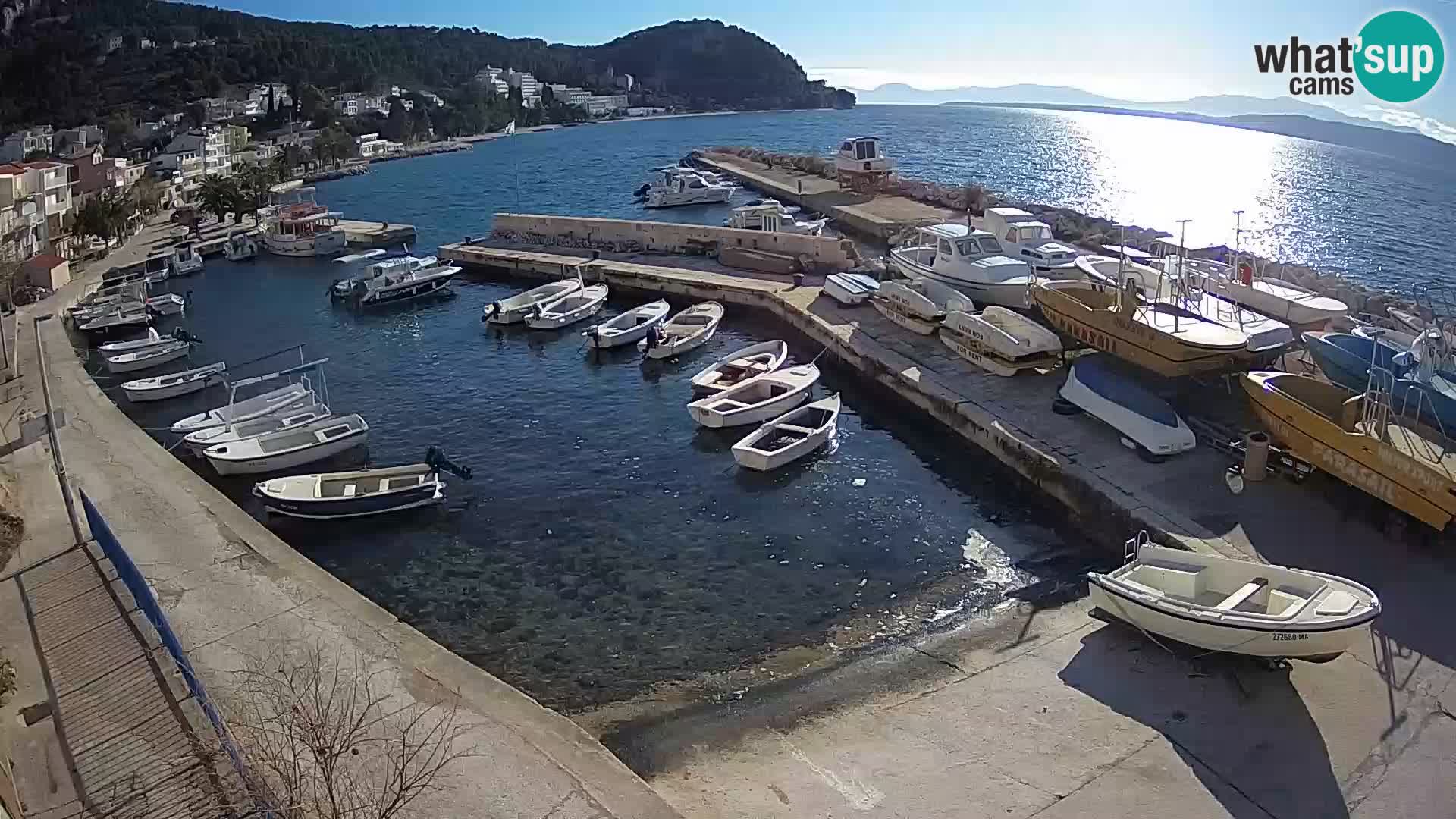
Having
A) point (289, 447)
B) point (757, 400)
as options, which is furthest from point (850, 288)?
point (289, 447)

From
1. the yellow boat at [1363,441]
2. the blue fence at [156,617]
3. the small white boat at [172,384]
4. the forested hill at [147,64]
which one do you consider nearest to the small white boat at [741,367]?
the yellow boat at [1363,441]

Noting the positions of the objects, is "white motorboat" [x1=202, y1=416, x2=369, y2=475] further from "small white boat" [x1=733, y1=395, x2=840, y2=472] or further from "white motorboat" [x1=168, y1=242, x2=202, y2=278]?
"white motorboat" [x1=168, y1=242, x2=202, y2=278]

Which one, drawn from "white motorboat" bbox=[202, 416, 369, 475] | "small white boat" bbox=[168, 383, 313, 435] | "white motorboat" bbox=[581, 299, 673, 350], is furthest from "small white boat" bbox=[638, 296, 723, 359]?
"small white boat" bbox=[168, 383, 313, 435]

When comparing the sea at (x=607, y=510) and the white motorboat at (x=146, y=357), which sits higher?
the white motorboat at (x=146, y=357)

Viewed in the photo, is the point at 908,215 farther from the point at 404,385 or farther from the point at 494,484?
the point at 494,484

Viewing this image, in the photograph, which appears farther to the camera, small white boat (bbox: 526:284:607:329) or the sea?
small white boat (bbox: 526:284:607:329)

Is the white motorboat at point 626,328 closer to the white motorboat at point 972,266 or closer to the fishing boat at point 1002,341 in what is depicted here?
the white motorboat at point 972,266

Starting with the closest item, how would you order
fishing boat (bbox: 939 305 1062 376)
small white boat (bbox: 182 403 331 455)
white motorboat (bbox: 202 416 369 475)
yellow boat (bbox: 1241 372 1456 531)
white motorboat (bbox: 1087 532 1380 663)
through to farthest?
1. white motorboat (bbox: 1087 532 1380 663)
2. yellow boat (bbox: 1241 372 1456 531)
3. white motorboat (bbox: 202 416 369 475)
4. small white boat (bbox: 182 403 331 455)
5. fishing boat (bbox: 939 305 1062 376)
